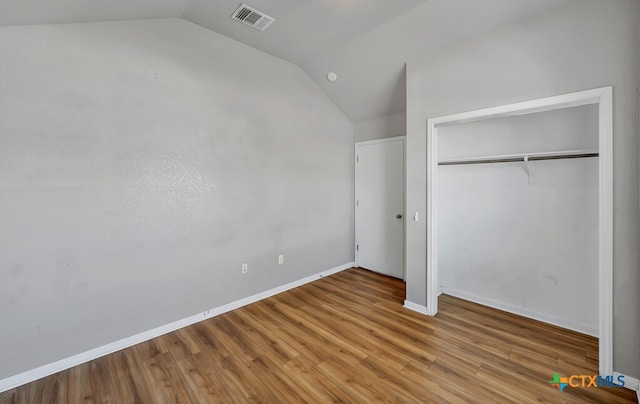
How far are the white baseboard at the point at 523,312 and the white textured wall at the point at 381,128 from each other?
2.20 metres

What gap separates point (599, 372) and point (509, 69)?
7.84 feet

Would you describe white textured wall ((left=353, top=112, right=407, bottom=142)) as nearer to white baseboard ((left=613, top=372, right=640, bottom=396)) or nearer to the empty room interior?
the empty room interior

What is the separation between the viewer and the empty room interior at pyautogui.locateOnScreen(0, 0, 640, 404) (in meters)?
1.93

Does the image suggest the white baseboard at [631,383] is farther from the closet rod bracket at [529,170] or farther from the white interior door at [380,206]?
the white interior door at [380,206]

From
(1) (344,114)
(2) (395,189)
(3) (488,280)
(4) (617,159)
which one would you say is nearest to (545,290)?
(3) (488,280)

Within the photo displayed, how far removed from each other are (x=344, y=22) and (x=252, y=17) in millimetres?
888

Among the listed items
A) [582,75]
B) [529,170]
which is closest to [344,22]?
[582,75]

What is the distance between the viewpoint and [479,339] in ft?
8.15

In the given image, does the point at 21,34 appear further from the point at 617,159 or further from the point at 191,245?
the point at 617,159

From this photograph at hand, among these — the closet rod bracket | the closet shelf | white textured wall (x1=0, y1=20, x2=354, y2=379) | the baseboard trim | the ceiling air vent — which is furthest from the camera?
the baseboard trim

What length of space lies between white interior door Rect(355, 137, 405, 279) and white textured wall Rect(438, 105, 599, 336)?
0.68 m

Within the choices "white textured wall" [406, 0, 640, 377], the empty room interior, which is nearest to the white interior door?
the empty room interior

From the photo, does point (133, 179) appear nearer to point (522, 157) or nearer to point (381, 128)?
point (381, 128)

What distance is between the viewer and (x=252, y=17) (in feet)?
8.71
